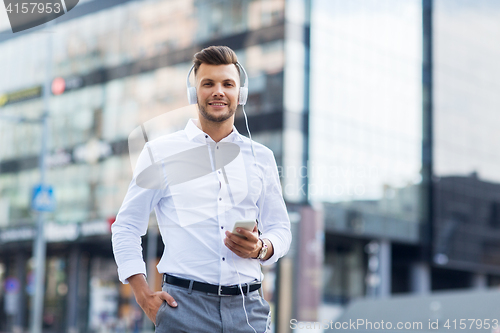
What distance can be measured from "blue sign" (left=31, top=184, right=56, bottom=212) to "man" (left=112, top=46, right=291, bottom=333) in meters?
11.1

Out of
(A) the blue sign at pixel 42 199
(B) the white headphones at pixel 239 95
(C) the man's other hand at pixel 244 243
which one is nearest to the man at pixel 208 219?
(C) the man's other hand at pixel 244 243

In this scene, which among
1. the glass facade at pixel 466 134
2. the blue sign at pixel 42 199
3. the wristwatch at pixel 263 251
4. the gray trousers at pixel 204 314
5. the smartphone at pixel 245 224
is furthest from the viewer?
the glass facade at pixel 466 134

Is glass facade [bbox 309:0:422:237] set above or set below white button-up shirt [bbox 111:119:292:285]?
above

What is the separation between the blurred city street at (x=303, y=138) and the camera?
24516 millimetres

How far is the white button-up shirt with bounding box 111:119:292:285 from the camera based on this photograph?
2.43 meters

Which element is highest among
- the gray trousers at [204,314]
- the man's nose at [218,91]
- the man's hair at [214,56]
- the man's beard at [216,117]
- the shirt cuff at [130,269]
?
the man's hair at [214,56]

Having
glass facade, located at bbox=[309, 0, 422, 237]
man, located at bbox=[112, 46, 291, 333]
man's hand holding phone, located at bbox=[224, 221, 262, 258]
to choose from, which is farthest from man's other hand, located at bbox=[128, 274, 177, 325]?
glass facade, located at bbox=[309, 0, 422, 237]

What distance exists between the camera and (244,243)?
2262mm

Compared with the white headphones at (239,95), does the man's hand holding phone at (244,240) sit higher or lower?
lower

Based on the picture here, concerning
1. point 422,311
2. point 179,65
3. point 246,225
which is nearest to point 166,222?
point 246,225

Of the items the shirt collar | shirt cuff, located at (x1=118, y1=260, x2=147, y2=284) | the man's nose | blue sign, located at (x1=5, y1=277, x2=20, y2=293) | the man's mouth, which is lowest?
blue sign, located at (x1=5, y1=277, x2=20, y2=293)

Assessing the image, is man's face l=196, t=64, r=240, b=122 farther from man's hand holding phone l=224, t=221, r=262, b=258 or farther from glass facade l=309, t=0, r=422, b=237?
glass facade l=309, t=0, r=422, b=237

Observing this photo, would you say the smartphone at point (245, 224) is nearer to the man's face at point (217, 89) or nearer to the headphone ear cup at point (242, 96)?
the man's face at point (217, 89)

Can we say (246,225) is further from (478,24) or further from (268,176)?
(478,24)
